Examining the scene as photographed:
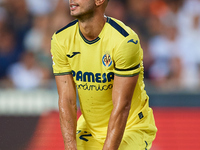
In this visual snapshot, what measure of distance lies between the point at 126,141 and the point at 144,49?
427 centimetres

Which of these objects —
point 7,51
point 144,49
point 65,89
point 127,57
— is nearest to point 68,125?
point 65,89

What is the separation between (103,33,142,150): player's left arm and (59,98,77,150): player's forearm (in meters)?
0.33

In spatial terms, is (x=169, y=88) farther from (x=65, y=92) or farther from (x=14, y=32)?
(x=65, y=92)

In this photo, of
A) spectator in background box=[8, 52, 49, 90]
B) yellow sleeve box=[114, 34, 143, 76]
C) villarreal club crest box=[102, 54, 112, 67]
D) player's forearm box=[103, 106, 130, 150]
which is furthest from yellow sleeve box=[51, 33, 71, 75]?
spectator in background box=[8, 52, 49, 90]

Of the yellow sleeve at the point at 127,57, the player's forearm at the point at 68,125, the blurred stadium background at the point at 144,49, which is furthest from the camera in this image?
the blurred stadium background at the point at 144,49

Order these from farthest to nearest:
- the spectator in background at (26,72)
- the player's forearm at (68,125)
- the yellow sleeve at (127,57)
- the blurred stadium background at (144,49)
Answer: the spectator in background at (26,72) < the blurred stadium background at (144,49) < the player's forearm at (68,125) < the yellow sleeve at (127,57)

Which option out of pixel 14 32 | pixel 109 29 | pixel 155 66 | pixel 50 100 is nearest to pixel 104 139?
pixel 109 29

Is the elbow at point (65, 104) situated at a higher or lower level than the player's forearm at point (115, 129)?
higher

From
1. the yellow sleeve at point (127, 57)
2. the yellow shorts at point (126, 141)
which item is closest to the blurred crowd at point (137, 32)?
the yellow shorts at point (126, 141)

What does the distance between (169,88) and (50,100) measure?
202 cm

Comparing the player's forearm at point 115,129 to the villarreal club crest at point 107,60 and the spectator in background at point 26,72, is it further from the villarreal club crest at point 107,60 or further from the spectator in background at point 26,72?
the spectator in background at point 26,72

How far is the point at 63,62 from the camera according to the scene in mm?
3654

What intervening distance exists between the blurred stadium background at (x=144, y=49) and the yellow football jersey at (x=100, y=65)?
9.06ft

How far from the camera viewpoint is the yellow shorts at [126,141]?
3.69 meters
